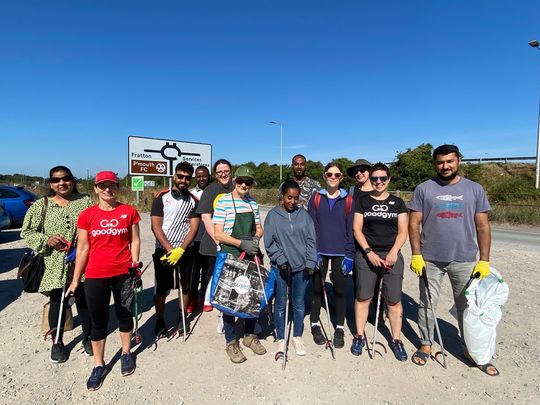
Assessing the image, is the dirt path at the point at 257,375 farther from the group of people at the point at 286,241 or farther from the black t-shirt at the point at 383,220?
the black t-shirt at the point at 383,220

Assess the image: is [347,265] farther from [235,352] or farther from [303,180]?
[303,180]

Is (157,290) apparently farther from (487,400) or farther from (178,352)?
(487,400)

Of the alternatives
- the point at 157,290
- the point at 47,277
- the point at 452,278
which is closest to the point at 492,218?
the point at 452,278

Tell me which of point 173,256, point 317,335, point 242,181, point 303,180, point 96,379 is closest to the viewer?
point 96,379

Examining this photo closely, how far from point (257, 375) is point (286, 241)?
1282 mm

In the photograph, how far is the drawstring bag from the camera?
3250 mm

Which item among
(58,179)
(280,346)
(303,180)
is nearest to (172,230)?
(58,179)

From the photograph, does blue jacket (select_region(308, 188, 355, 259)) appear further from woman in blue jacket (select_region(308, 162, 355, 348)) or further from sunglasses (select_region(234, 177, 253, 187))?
sunglasses (select_region(234, 177, 253, 187))

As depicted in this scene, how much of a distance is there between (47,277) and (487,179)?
2972 cm

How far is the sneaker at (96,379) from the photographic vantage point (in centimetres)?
281

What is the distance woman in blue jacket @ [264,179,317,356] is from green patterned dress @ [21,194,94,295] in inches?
80.8

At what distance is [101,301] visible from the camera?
9.61 ft

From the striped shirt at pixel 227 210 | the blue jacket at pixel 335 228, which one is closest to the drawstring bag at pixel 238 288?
the striped shirt at pixel 227 210

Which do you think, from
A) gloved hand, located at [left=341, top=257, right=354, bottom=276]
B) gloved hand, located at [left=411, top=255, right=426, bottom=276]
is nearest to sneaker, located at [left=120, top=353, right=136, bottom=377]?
gloved hand, located at [left=341, top=257, right=354, bottom=276]
